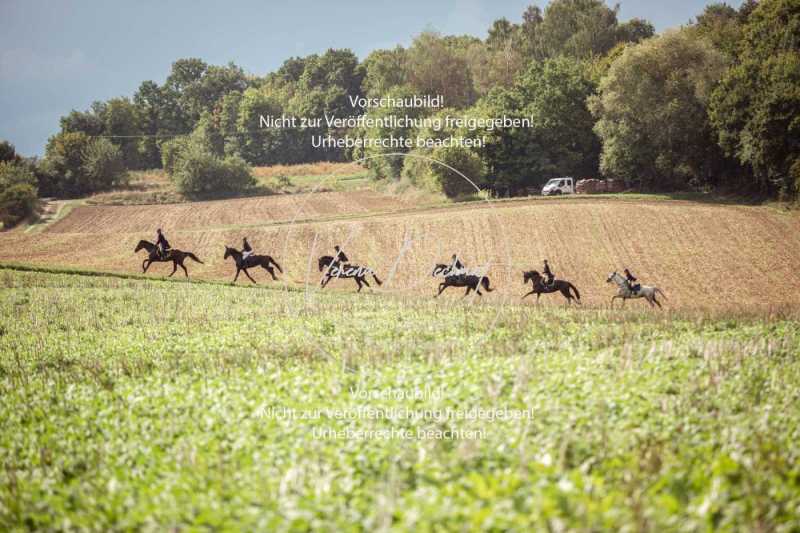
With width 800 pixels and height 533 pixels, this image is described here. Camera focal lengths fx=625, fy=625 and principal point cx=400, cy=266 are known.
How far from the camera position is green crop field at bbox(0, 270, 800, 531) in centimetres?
809

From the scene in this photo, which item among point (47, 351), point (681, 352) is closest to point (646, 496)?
point (681, 352)

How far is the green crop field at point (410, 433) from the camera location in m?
8.09

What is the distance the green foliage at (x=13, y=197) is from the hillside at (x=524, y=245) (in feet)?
9.91

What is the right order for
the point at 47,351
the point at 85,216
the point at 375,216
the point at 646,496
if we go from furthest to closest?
the point at 85,216, the point at 375,216, the point at 47,351, the point at 646,496

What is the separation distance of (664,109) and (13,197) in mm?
61698

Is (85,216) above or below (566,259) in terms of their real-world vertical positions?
above

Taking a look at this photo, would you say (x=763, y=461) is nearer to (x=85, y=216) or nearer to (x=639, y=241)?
(x=639, y=241)

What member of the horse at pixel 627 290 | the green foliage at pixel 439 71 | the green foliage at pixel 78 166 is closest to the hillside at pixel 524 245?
the horse at pixel 627 290

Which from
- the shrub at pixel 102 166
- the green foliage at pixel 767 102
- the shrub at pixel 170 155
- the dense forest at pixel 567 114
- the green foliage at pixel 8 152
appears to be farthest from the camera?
the shrub at pixel 170 155

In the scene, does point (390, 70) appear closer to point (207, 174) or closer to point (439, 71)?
point (439, 71)

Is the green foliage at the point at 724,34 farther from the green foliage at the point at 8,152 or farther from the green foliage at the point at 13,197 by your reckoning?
the green foliage at the point at 8,152

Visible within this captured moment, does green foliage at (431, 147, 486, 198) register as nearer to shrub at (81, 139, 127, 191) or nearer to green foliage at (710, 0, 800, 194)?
green foliage at (710, 0, 800, 194)

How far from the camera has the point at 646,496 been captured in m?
8.15

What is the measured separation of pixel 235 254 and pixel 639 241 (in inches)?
1109
